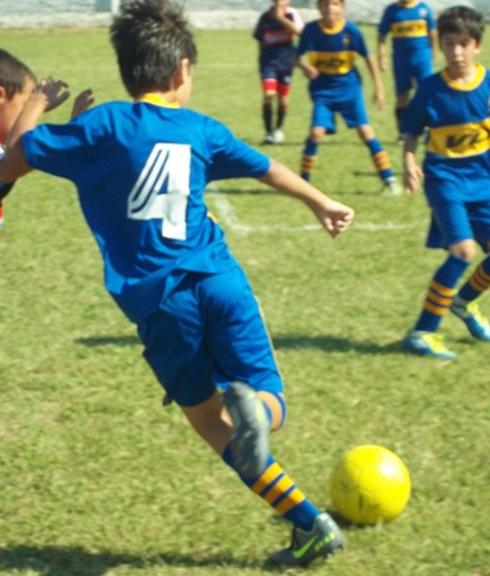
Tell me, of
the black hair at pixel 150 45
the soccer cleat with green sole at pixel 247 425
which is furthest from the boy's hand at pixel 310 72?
the soccer cleat with green sole at pixel 247 425

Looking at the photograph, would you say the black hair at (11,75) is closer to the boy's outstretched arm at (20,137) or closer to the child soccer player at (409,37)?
the boy's outstretched arm at (20,137)

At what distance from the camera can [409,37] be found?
43.4 feet

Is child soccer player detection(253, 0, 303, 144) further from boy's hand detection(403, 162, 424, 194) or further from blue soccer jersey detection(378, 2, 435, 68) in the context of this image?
boy's hand detection(403, 162, 424, 194)

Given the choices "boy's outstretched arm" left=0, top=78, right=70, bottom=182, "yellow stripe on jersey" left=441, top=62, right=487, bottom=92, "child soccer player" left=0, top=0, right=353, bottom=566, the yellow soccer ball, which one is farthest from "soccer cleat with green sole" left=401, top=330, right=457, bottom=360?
"boy's outstretched arm" left=0, top=78, right=70, bottom=182

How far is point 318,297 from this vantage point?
7859 millimetres

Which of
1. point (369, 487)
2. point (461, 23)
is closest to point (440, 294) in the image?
point (461, 23)

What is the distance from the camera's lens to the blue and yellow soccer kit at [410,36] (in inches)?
521

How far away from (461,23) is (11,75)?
101 inches

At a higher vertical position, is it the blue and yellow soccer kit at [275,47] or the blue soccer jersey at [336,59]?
the blue soccer jersey at [336,59]

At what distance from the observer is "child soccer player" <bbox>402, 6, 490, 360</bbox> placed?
670cm

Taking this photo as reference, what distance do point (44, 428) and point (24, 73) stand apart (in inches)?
65.5

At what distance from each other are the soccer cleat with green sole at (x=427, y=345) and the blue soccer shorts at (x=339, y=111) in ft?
15.5

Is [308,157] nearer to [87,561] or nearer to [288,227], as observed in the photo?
[288,227]

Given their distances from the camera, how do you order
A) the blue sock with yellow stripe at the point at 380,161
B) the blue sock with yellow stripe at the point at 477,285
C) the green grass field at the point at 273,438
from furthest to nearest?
the blue sock with yellow stripe at the point at 380,161 → the blue sock with yellow stripe at the point at 477,285 → the green grass field at the point at 273,438
